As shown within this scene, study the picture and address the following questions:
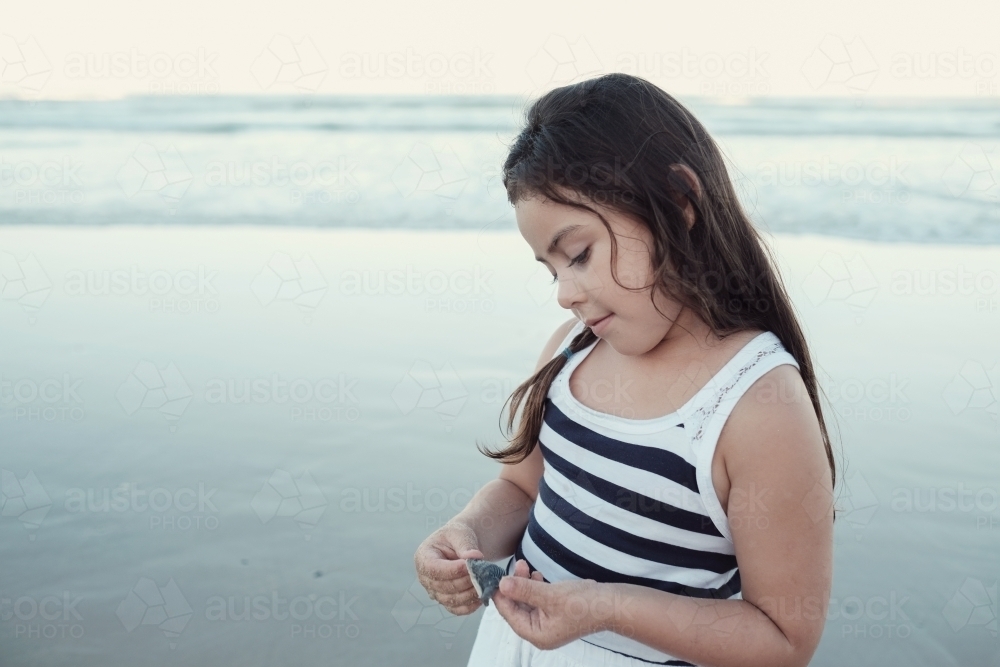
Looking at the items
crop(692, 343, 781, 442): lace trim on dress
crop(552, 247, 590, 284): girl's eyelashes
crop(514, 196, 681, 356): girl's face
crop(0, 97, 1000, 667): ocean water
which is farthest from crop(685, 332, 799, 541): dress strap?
crop(0, 97, 1000, 667): ocean water

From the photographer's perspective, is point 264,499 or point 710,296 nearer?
point 710,296

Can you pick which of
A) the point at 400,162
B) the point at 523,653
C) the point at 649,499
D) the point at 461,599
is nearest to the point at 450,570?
the point at 461,599

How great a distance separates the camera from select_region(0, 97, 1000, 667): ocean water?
2.73m

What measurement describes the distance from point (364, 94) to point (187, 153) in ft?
16.3

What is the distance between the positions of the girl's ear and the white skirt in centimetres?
73

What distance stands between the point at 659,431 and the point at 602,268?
0.28 m

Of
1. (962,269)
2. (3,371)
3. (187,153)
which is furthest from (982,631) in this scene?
(187,153)

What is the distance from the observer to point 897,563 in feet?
9.79

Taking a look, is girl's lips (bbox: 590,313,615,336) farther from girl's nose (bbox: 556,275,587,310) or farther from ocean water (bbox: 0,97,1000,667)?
ocean water (bbox: 0,97,1000,667)

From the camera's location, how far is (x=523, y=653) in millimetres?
1631

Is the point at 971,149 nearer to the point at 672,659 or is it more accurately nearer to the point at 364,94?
the point at 364,94

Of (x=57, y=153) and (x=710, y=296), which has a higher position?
(x=710, y=296)

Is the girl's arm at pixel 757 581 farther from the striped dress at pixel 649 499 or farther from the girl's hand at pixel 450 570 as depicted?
the girl's hand at pixel 450 570

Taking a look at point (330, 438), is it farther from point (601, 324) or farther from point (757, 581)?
point (757, 581)
